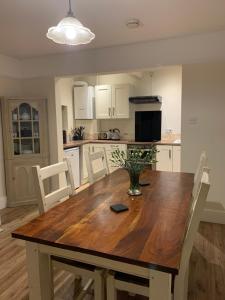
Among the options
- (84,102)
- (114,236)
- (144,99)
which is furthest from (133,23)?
(84,102)

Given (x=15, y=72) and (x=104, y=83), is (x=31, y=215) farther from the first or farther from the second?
(x=104, y=83)

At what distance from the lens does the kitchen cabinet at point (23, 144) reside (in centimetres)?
377

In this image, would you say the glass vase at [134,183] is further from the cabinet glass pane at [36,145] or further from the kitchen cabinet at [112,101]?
the kitchen cabinet at [112,101]

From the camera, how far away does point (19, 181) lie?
12.7 ft

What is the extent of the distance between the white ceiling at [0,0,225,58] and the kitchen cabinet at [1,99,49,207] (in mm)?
979

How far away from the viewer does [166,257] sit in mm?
1076

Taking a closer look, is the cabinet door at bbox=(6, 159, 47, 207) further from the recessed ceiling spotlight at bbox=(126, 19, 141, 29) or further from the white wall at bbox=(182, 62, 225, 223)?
the recessed ceiling spotlight at bbox=(126, 19, 141, 29)

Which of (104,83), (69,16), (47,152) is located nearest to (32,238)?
(69,16)

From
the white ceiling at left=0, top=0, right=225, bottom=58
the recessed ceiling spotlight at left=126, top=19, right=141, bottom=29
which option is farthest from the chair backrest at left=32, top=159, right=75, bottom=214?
the recessed ceiling spotlight at left=126, top=19, right=141, bottom=29

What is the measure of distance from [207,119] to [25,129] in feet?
9.00

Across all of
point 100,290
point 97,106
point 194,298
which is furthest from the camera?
point 97,106

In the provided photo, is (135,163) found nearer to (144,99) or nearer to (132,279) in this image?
(132,279)

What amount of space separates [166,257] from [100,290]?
22.2 inches

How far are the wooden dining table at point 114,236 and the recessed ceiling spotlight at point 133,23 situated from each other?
1.72m
